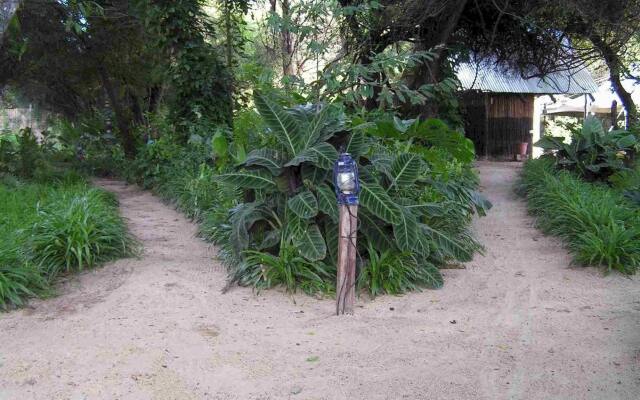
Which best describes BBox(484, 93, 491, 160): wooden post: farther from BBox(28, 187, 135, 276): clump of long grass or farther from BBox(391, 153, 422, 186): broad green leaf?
BBox(28, 187, 135, 276): clump of long grass

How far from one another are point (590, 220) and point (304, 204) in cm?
320

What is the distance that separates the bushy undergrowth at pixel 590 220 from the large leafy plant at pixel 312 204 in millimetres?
1471

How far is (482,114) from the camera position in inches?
696

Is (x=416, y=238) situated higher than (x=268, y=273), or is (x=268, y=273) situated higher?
(x=416, y=238)

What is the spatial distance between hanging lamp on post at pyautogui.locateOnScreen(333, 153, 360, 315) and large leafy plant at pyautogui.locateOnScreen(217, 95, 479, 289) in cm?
33

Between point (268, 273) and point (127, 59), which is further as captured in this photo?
point (127, 59)

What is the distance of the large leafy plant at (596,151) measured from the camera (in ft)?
30.5

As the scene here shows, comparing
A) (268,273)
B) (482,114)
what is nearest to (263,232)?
(268,273)

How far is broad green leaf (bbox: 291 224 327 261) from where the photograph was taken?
481 centimetres

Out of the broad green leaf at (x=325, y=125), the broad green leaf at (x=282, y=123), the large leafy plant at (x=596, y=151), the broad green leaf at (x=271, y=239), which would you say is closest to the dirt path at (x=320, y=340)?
the broad green leaf at (x=271, y=239)

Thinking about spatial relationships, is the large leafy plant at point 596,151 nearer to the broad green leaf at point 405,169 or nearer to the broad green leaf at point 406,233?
the broad green leaf at point 405,169

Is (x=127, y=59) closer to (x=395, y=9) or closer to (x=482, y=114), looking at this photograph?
(x=395, y=9)

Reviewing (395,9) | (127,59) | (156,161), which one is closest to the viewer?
(395,9)

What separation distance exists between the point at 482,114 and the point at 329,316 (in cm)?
1439
